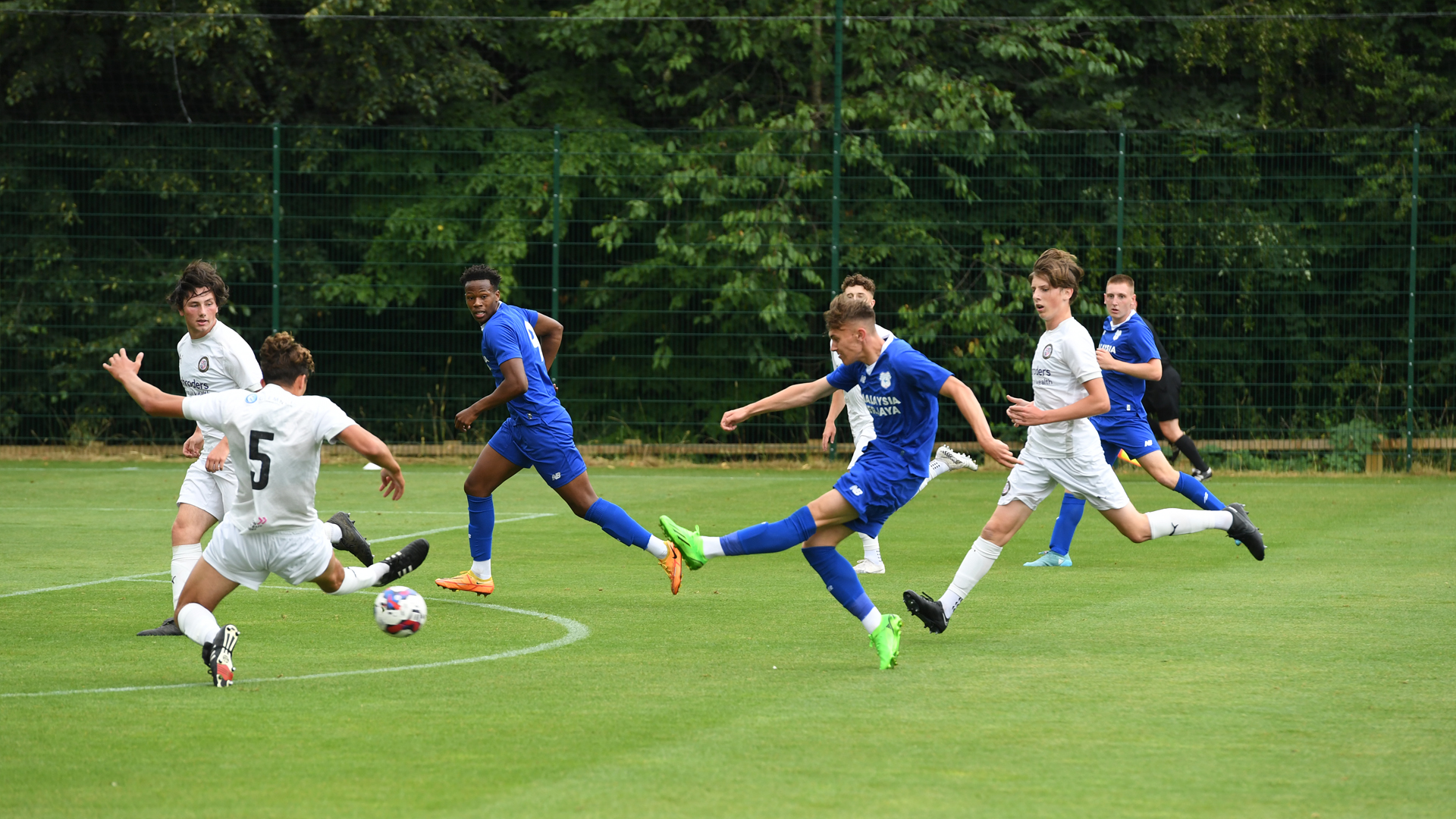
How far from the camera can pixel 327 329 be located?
2017cm

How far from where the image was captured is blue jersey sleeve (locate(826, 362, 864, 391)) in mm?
7801

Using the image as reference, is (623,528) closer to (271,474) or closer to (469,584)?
(469,584)

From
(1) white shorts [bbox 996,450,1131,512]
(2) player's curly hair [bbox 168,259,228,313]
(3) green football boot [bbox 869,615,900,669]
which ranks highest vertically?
(2) player's curly hair [bbox 168,259,228,313]

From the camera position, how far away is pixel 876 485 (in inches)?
301

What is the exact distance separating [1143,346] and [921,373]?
4.15 metres

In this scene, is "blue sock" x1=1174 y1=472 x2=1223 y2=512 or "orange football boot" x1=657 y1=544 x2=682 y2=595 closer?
"orange football boot" x1=657 y1=544 x2=682 y2=595

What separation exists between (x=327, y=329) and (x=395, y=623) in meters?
13.2

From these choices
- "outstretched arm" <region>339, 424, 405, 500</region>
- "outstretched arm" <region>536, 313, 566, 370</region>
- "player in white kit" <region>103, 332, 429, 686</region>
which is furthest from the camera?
"outstretched arm" <region>536, 313, 566, 370</region>

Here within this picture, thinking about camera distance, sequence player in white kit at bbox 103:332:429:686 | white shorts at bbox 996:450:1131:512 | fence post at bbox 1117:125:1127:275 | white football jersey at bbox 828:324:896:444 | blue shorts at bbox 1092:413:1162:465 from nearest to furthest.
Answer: player in white kit at bbox 103:332:429:686 → white shorts at bbox 996:450:1131:512 → blue shorts at bbox 1092:413:1162:465 → white football jersey at bbox 828:324:896:444 → fence post at bbox 1117:125:1127:275

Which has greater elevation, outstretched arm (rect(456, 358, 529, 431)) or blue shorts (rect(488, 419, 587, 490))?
outstretched arm (rect(456, 358, 529, 431))

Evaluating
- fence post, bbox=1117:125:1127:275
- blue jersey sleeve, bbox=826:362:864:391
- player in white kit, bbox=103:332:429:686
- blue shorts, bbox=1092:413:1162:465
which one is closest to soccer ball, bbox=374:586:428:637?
player in white kit, bbox=103:332:429:686

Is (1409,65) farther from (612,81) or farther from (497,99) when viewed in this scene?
(497,99)

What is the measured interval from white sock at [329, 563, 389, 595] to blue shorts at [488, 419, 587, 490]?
195cm

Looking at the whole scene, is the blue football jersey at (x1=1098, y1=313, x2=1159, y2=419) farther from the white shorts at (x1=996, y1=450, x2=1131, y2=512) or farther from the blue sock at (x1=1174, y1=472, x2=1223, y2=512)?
the white shorts at (x1=996, y1=450, x2=1131, y2=512)
